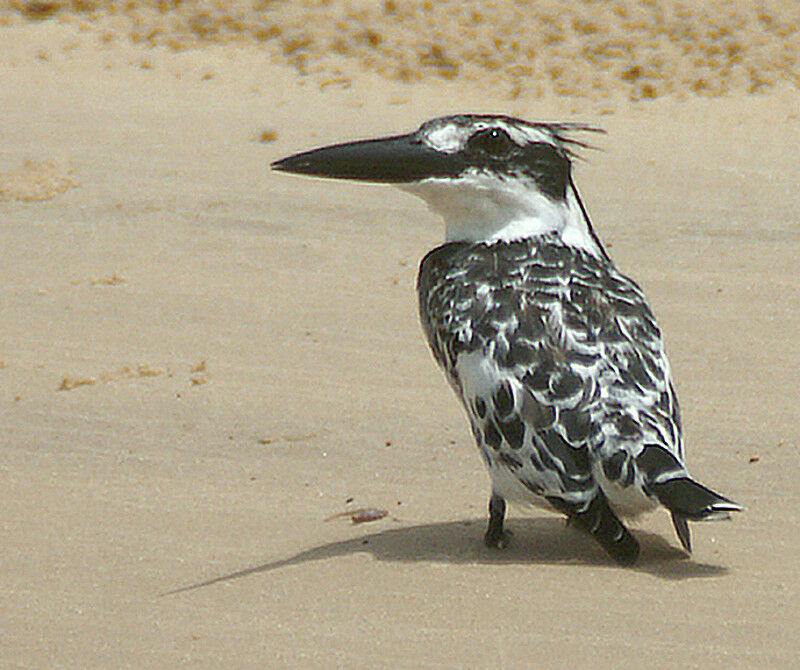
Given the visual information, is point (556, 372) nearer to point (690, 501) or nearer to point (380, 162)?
point (690, 501)

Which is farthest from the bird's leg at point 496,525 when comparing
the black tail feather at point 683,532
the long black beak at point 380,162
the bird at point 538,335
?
the long black beak at point 380,162

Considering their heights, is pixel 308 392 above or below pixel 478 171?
below

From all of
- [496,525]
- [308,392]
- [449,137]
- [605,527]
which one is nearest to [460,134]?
[449,137]

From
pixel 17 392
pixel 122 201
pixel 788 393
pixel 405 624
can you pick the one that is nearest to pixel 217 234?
pixel 122 201

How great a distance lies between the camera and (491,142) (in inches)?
165

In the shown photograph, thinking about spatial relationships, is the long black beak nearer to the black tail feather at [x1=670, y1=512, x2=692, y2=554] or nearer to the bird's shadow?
the bird's shadow

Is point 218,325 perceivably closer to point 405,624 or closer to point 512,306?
Result: point 512,306

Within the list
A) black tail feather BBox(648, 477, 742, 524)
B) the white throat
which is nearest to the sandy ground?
black tail feather BBox(648, 477, 742, 524)

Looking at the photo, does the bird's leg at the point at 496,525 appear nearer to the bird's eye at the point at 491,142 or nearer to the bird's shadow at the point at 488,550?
the bird's shadow at the point at 488,550

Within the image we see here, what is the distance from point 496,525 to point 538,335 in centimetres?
52

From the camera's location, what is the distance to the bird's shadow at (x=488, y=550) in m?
3.82

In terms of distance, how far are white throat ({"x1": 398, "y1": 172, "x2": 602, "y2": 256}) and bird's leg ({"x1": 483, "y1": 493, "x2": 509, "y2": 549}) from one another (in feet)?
2.55

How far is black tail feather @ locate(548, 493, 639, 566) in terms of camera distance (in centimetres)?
365

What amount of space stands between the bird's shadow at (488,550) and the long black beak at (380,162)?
1.00 m
